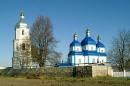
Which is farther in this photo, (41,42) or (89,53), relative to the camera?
(89,53)

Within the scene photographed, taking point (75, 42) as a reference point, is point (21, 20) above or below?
above

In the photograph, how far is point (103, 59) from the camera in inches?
3044

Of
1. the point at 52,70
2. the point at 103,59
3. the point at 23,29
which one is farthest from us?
the point at 103,59

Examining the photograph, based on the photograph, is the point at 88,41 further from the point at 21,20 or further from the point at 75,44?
the point at 21,20

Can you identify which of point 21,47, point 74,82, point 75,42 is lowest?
point 74,82

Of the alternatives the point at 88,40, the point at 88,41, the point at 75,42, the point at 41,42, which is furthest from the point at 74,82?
the point at 75,42

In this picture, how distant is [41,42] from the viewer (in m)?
53.4

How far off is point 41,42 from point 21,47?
29.1 ft

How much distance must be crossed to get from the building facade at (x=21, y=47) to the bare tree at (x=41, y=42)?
1838 millimetres

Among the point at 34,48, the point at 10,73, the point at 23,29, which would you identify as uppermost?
the point at 23,29

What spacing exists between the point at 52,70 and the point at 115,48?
13.1 meters

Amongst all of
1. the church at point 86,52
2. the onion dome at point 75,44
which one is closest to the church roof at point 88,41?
the church at point 86,52

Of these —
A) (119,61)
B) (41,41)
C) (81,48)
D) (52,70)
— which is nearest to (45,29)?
(41,41)

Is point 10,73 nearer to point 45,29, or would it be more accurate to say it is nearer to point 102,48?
point 45,29
